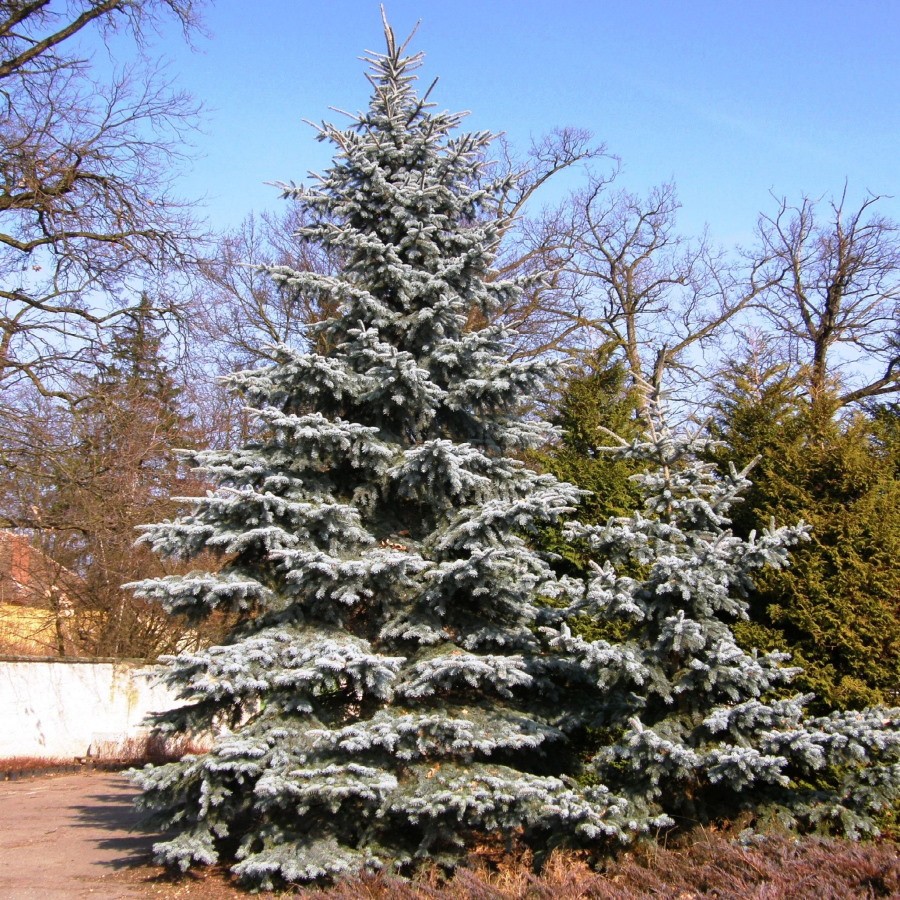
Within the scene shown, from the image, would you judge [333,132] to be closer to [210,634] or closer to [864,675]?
[864,675]

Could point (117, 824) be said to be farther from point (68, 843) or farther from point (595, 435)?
point (595, 435)

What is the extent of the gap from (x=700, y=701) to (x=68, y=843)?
5790mm

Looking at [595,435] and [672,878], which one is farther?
[595,435]

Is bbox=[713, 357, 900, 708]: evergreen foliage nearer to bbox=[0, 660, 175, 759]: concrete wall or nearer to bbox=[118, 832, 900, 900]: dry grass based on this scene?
bbox=[118, 832, 900, 900]: dry grass

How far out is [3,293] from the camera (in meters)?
10.7

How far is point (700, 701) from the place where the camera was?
560 centimetres

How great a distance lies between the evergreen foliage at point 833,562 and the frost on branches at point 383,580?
1670 mm

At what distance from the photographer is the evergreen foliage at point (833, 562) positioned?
19.4 feet

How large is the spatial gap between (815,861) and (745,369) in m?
5.27

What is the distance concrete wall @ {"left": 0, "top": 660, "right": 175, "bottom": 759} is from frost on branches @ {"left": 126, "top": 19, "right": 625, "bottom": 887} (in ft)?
24.0

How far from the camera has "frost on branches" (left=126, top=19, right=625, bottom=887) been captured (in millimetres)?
5402

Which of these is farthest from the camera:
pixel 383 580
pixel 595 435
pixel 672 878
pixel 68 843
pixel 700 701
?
pixel 595 435

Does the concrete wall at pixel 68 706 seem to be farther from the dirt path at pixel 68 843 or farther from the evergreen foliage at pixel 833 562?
the evergreen foliage at pixel 833 562

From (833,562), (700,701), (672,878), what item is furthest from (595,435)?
(672,878)
